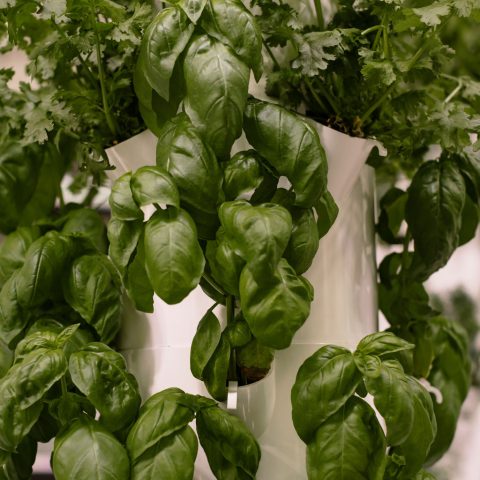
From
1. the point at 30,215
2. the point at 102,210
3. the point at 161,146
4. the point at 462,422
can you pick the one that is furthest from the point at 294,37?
the point at 462,422

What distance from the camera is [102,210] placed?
164 cm

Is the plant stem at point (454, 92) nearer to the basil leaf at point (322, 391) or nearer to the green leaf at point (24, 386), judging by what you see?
the basil leaf at point (322, 391)

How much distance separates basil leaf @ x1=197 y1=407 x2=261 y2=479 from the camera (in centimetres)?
101

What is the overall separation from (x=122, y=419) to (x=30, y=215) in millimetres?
424

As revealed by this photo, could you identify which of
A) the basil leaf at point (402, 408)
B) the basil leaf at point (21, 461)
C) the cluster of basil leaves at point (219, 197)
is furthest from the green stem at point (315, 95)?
the basil leaf at point (21, 461)

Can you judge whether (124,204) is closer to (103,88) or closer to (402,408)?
(103,88)

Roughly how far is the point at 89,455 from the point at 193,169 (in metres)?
0.32

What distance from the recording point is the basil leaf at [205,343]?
103 cm

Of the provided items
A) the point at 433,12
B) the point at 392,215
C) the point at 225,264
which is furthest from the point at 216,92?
the point at 392,215

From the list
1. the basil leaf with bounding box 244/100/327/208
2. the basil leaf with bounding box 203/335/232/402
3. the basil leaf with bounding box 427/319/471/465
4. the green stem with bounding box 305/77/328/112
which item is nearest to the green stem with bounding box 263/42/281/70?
the green stem with bounding box 305/77/328/112

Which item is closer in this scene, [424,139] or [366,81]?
[366,81]

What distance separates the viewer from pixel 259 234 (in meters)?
0.92

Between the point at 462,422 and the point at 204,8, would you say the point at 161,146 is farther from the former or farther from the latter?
the point at 462,422

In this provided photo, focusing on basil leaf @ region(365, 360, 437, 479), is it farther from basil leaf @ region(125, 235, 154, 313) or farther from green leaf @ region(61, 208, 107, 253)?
green leaf @ region(61, 208, 107, 253)
